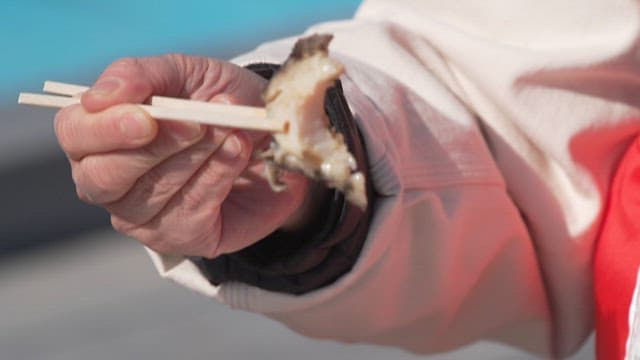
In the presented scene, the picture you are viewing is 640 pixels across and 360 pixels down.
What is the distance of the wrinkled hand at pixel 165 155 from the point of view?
1.88 ft

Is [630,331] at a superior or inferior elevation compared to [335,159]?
inferior

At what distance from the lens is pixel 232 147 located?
1.93 ft

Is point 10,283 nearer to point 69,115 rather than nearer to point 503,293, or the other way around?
point 503,293

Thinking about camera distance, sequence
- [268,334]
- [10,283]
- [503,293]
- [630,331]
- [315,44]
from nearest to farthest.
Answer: [315,44], [630,331], [503,293], [268,334], [10,283]

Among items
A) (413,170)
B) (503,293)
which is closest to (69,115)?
(413,170)

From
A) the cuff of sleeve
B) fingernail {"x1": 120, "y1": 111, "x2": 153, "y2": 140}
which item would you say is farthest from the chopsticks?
the cuff of sleeve

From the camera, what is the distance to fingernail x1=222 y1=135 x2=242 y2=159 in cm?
59

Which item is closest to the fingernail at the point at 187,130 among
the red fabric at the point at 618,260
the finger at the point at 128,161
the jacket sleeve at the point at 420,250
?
the finger at the point at 128,161

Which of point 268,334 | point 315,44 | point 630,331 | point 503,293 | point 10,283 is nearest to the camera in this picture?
point 315,44

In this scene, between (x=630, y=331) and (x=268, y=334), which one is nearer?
(x=630, y=331)

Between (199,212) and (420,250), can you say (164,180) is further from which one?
(420,250)

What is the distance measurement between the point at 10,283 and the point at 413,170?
1.46 metres

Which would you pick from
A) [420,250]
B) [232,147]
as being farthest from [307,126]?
[420,250]

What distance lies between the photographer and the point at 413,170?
74 centimetres
